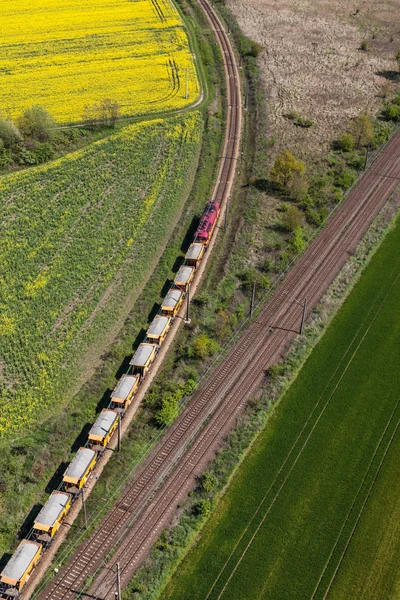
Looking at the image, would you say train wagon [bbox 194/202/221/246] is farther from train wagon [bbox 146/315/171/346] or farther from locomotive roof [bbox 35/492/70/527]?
locomotive roof [bbox 35/492/70/527]

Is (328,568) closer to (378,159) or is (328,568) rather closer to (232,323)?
(232,323)

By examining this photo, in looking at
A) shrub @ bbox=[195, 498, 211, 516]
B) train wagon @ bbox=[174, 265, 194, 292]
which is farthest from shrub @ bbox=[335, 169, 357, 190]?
shrub @ bbox=[195, 498, 211, 516]

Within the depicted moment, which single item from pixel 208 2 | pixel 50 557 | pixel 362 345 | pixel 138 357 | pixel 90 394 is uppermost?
pixel 208 2

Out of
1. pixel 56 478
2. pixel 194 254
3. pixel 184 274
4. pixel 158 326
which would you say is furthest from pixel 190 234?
pixel 56 478

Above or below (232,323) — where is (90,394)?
below

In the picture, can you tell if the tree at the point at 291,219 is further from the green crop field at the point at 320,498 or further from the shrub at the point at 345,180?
the green crop field at the point at 320,498

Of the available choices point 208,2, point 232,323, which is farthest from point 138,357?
point 208,2
